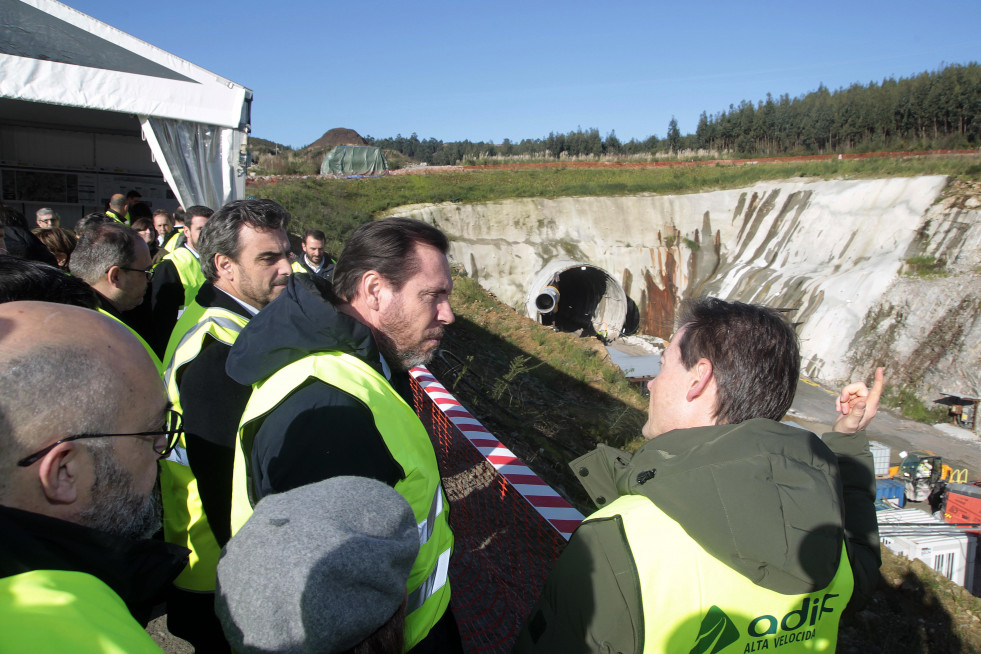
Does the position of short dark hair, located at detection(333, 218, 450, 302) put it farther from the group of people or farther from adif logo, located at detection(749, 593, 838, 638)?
adif logo, located at detection(749, 593, 838, 638)

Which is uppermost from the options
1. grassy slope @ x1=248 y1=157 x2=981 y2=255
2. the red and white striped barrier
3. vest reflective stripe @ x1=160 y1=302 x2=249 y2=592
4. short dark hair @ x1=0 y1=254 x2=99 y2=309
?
grassy slope @ x1=248 y1=157 x2=981 y2=255

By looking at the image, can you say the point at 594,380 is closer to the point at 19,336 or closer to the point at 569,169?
the point at 19,336

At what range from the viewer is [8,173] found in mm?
9602

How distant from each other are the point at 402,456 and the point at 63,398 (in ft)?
Result: 2.51

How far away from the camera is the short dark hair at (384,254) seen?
2.07 m

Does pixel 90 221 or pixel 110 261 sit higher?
pixel 90 221

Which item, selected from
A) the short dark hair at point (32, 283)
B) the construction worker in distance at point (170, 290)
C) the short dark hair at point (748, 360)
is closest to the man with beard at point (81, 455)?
the short dark hair at point (32, 283)

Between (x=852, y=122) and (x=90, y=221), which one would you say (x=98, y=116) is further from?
(x=852, y=122)

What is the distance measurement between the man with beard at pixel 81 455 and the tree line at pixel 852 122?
122ft

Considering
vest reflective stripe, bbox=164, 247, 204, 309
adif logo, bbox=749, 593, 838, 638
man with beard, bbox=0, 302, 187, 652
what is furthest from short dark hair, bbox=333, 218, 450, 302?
vest reflective stripe, bbox=164, 247, 204, 309

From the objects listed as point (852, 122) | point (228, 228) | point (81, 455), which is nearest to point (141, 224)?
point (228, 228)

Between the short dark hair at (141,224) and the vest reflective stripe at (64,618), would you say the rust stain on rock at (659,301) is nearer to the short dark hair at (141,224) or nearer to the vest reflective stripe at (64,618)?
the short dark hair at (141,224)

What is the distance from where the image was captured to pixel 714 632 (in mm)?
1409

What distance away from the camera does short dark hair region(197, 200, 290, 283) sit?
10.5 feet
